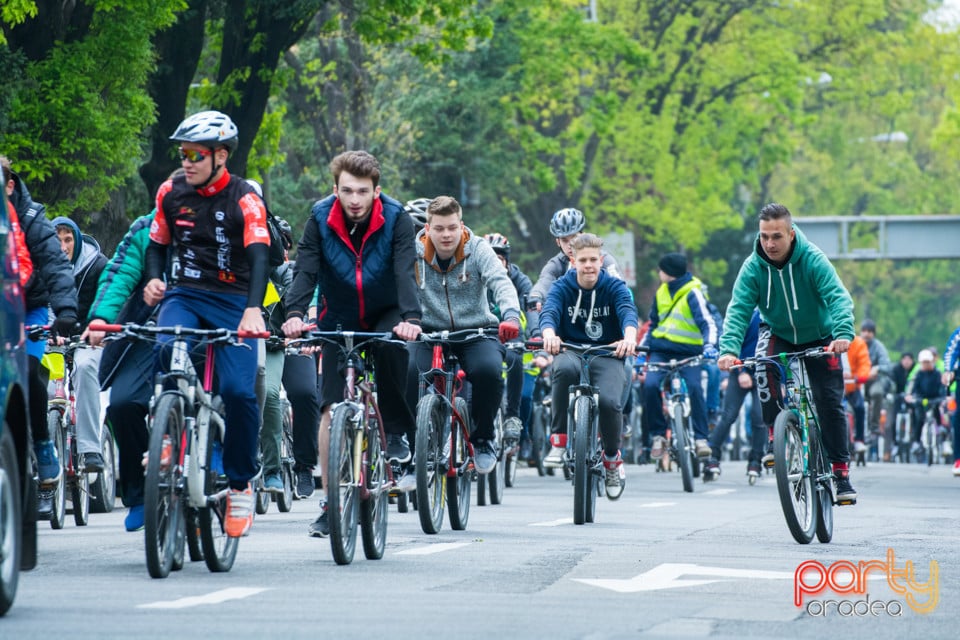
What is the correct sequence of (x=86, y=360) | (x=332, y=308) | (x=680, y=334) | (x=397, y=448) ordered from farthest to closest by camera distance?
(x=680, y=334) < (x=86, y=360) < (x=397, y=448) < (x=332, y=308)

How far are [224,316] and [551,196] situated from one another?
123 ft

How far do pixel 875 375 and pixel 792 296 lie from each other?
24.2 meters

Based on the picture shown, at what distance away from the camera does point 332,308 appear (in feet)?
35.4

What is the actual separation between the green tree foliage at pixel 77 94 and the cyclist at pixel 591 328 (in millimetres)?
7164

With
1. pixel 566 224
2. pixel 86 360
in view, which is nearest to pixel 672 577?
pixel 86 360

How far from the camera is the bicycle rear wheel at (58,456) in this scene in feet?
43.0

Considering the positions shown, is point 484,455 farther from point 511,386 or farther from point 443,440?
point 511,386

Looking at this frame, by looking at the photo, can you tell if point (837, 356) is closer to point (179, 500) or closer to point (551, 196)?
point (179, 500)

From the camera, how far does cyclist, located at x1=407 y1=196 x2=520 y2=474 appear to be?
1223 cm

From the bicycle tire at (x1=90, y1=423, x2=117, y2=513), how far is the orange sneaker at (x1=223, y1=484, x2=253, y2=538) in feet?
17.5

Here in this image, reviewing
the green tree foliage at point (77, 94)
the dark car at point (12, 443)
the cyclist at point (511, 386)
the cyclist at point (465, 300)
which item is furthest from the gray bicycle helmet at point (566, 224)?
the dark car at point (12, 443)

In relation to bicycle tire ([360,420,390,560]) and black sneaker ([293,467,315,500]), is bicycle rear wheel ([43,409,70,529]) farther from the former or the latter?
bicycle tire ([360,420,390,560])

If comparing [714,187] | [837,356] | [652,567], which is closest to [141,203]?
[837,356]

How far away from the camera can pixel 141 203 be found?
84.4 ft
